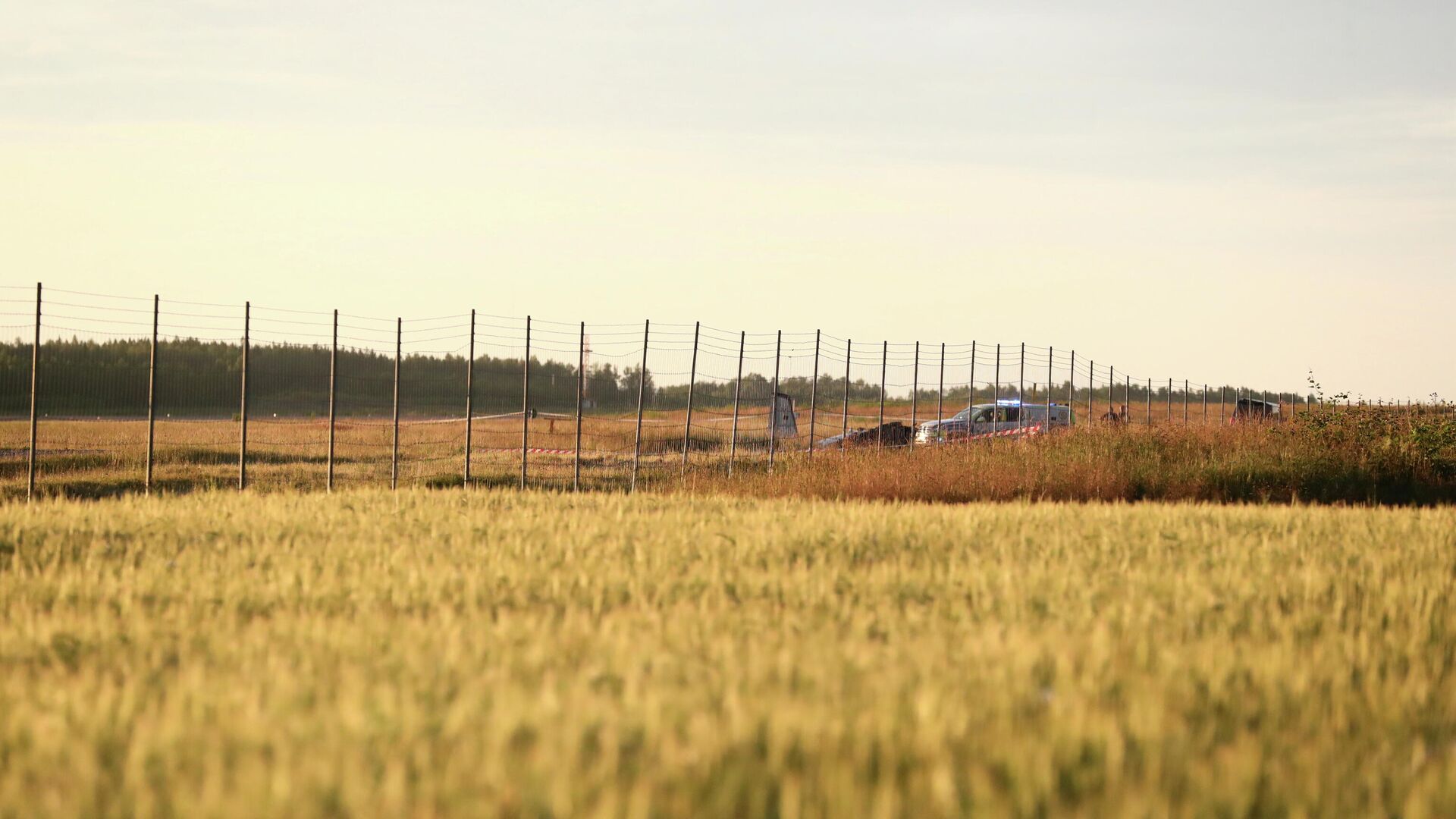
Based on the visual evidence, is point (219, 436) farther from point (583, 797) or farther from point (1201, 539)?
point (583, 797)

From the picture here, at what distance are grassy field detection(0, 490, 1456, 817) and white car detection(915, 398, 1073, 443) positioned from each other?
19.0m

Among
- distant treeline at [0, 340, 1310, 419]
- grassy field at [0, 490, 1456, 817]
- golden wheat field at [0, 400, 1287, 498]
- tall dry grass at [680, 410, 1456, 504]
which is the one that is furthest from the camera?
distant treeline at [0, 340, 1310, 419]

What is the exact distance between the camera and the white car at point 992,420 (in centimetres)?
2594

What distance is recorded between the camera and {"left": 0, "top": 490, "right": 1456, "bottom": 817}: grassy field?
260 cm

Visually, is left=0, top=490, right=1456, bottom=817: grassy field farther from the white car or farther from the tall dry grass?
the white car

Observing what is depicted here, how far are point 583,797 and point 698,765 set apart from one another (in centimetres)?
29

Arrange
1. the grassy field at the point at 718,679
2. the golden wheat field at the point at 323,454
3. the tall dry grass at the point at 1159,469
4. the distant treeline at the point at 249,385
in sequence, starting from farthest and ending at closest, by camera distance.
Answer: the distant treeline at the point at 249,385 < the golden wheat field at the point at 323,454 < the tall dry grass at the point at 1159,469 < the grassy field at the point at 718,679

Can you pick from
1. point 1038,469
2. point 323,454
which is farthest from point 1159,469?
point 323,454

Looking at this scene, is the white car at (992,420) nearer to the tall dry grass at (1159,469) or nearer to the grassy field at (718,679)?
the tall dry grass at (1159,469)

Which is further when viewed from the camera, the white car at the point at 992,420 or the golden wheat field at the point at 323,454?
the white car at the point at 992,420

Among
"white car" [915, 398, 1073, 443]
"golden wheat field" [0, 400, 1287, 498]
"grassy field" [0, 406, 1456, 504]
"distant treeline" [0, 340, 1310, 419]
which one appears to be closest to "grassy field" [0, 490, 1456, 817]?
"grassy field" [0, 406, 1456, 504]

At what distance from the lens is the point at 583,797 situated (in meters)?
2.46

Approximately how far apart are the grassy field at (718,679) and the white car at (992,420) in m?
19.0

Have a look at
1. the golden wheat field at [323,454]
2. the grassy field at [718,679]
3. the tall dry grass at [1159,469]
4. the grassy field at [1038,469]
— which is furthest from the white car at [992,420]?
the grassy field at [718,679]
